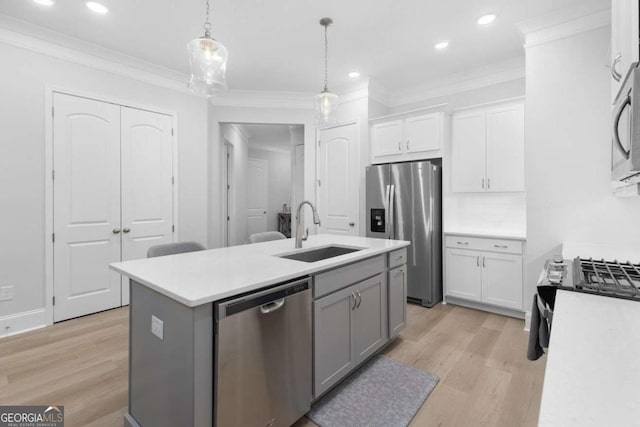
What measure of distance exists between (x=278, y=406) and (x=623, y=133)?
182 centimetres

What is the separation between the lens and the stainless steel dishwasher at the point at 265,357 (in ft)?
4.15

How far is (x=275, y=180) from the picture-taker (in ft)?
27.2

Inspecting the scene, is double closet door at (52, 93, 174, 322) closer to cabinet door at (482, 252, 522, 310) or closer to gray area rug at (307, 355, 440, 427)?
gray area rug at (307, 355, 440, 427)

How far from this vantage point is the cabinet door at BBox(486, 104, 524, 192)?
3248 millimetres

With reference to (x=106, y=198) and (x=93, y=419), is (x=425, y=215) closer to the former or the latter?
(x=93, y=419)

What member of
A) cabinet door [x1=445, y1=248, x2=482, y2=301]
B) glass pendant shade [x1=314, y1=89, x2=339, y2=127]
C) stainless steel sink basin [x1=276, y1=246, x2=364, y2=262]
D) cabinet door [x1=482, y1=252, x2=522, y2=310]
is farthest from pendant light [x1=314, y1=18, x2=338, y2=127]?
cabinet door [x1=482, y1=252, x2=522, y2=310]

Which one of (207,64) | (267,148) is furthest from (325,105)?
(267,148)

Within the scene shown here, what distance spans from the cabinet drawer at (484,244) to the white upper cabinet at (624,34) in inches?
85.5

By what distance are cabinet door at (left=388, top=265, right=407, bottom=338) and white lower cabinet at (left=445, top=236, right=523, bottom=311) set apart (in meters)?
1.22

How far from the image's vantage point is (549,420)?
1.59 ft

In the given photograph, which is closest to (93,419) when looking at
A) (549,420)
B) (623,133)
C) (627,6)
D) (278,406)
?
(278,406)

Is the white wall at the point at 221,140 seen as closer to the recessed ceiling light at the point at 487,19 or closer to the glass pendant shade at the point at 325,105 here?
the glass pendant shade at the point at 325,105

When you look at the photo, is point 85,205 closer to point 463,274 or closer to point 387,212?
point 387,212

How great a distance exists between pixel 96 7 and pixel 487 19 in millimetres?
3427
